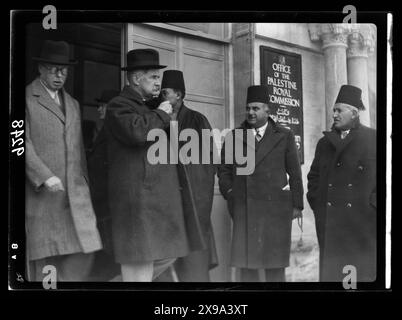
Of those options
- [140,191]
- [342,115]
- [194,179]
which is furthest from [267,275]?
[342,115]

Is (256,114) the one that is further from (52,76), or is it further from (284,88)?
(52,76)

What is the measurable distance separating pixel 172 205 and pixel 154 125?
0.64m

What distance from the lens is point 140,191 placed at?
17.1ft

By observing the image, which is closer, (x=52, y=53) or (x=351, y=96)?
(x=52, y=53)

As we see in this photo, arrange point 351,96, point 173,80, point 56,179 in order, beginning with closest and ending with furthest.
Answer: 1. point 56,179
2. point 173,80
3. point 351,96

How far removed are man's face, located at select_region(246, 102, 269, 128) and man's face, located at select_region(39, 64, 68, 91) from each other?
4.86 feet

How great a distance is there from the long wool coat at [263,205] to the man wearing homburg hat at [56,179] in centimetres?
111

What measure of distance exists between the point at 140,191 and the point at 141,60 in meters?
1.03

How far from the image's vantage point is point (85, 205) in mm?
5258

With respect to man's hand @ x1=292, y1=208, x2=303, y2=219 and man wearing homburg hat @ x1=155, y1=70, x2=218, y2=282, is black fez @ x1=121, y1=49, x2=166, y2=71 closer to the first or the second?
man wearing homburg hat @ x1=155, y1=70, x2=218, y2=282

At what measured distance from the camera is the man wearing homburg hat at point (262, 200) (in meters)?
5.36
